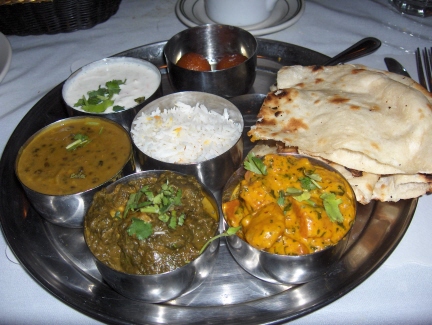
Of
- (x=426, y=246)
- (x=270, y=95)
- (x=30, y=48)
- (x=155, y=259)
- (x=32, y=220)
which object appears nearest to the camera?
(x=155, y=259)

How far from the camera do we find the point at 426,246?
2.35 meters

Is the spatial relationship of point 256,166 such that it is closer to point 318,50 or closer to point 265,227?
point 265,227

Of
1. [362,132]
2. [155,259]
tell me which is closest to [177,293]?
[155,259]

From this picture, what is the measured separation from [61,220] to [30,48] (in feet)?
8.41

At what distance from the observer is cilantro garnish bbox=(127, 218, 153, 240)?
201 cm

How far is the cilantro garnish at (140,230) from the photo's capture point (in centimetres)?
201

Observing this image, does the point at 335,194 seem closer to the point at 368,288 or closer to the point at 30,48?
the point at 368,288

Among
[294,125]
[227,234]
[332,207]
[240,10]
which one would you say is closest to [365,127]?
[294,125]

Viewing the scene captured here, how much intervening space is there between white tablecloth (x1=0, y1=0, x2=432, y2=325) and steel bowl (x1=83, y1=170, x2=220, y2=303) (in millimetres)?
305

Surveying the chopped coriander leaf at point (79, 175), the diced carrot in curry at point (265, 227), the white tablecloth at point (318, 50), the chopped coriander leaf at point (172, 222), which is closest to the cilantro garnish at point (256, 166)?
the diced carrot in curry at point (265, 227)

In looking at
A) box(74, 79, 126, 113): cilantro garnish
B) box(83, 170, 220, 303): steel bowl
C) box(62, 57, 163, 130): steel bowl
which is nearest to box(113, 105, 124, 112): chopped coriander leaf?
box(74, 79, 126, 113): cilantro garnish

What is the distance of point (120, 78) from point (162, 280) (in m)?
2.05

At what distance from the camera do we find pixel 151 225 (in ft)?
6.79

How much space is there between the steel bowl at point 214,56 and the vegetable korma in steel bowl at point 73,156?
2.29 feet
